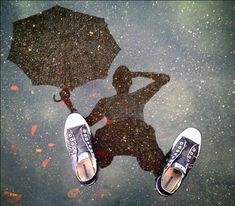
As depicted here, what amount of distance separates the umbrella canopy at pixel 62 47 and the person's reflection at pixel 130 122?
315 mm

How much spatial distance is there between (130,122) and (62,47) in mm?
1275

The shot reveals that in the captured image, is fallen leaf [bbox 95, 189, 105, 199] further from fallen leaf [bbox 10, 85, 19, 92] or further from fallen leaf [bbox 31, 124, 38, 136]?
fallen leaf [bbox 10, 85, 19, 92]

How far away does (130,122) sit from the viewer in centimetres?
373

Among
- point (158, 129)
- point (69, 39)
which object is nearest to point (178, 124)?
point (158, 129)

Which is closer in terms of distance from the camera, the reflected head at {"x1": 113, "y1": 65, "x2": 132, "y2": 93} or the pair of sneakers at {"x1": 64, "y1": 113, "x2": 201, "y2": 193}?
the pair of sneakers at {"x1": 64, "y1": 113, "x2": 201, "y2": 193}

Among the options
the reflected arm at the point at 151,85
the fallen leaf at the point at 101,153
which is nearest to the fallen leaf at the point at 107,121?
the fallen leaf at the point at 101,153

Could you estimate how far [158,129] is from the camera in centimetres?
373

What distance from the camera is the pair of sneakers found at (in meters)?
3.53

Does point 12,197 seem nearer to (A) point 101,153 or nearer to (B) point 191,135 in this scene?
(A) point 101,153

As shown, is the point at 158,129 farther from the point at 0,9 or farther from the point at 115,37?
the point at 0,9

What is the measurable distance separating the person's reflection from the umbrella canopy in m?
0.32

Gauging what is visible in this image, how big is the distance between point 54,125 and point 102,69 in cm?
93

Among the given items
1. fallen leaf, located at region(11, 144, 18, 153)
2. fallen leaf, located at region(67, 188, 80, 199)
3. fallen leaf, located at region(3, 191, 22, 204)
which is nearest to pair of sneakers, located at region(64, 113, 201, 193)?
fallen leaf, located at region(67, 188, 80, 199)

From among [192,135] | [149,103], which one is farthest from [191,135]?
[149,103]
